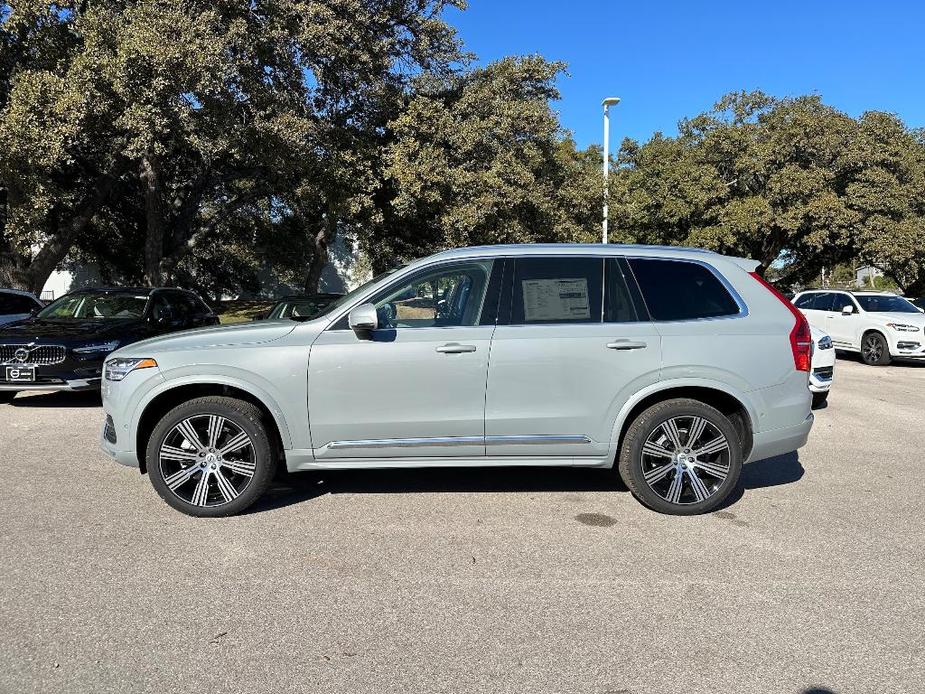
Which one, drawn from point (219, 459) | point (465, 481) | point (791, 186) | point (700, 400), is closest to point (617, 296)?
point (700, 400)

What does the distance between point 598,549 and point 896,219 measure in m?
27.1

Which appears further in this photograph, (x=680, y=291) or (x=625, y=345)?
(x=680, y=291)

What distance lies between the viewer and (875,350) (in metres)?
13.9

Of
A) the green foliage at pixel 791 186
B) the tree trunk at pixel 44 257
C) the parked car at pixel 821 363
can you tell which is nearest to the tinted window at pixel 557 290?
the parked car at pixel 821 363

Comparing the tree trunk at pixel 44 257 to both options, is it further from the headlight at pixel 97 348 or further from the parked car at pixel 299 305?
the headlight at pixel 97 348

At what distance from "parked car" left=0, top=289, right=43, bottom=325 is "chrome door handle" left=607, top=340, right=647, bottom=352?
405 inches

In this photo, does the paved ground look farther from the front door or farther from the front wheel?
the front wheel

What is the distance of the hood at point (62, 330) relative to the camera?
8.26m

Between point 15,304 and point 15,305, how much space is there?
0.02 meters

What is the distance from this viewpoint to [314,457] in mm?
4582

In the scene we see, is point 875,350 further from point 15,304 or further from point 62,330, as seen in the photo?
point 15,304

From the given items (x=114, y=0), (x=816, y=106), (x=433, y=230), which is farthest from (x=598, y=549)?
(x=816, y=106)

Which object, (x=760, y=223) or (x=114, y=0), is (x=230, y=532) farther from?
(x=760, y=223)

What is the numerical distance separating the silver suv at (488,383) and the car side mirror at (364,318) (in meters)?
0.01
